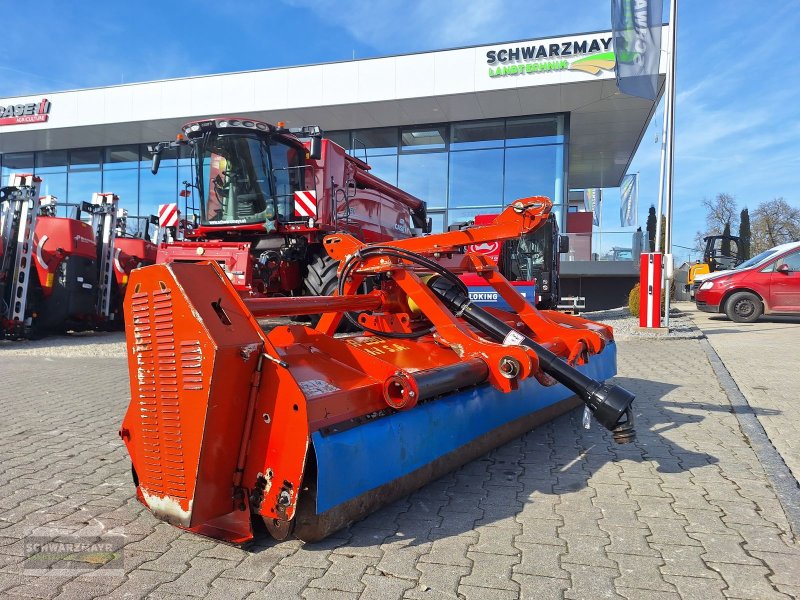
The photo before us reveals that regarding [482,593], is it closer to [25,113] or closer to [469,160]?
[469,160]

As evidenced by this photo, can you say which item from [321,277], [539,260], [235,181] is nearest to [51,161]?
[235,181]

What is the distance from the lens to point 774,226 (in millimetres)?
42406

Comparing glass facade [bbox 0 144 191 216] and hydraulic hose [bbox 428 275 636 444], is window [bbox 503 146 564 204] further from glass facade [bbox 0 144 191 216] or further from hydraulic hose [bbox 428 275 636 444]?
hydraulic hose [bbox 428 275 636 444]

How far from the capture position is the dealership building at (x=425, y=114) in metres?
17.7

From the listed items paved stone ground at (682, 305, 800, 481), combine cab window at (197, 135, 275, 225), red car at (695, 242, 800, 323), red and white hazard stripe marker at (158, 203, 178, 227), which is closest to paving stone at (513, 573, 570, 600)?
paved stone ground at (682, 305, 800, 481)

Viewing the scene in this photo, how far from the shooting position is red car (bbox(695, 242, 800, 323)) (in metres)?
13.6

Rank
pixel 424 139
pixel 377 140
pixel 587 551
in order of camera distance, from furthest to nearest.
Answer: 1. pixel 377 140
2. pixel 424 139
3. pixel 587 551

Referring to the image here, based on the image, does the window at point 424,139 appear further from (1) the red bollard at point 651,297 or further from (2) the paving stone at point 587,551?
(2) the paving stone at point 587,551

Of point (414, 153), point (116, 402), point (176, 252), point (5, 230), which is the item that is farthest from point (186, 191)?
point (414, 153)

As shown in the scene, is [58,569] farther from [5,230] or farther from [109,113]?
[109,113]

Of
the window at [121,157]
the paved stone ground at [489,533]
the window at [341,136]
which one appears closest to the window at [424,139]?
the window at [341,136]

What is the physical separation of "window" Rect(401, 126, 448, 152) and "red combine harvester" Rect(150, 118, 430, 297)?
36.4ft

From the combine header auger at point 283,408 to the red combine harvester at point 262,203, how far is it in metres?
6.28

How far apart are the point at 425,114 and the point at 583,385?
18.1 meters
